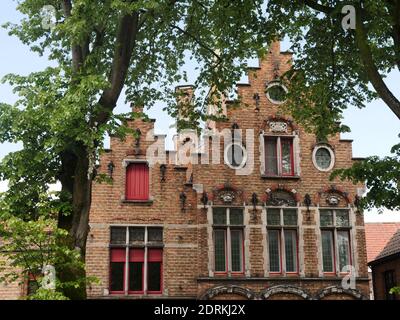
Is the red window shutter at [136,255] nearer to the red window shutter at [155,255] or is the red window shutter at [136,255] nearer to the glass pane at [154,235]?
the red window shutter at [155,255]

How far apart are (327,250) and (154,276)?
5.96 m

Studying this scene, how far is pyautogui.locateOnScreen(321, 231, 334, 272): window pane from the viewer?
19.4 meters

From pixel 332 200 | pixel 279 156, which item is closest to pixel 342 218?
pixel 332 200

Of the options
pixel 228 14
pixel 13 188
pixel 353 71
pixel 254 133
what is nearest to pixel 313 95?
pixel 353 71

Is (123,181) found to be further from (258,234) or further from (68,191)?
(68,191)

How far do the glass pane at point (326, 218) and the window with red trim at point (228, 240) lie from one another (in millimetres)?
2845

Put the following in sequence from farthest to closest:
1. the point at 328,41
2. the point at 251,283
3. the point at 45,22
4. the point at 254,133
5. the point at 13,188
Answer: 1. the point at 254,133
2. the point at 251,283
3. the point at 328,41
4. the point at 45,22
5. the point at 13,188

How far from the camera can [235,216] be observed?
63.9 ft

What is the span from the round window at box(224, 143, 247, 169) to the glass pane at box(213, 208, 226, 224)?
5.30 ft

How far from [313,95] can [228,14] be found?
309cm

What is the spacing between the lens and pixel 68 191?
1189cm

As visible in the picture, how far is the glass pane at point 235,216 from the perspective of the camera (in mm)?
19403

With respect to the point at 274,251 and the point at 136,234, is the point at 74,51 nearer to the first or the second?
the point at 136,234

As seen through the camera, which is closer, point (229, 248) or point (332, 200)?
point (229, 248)
